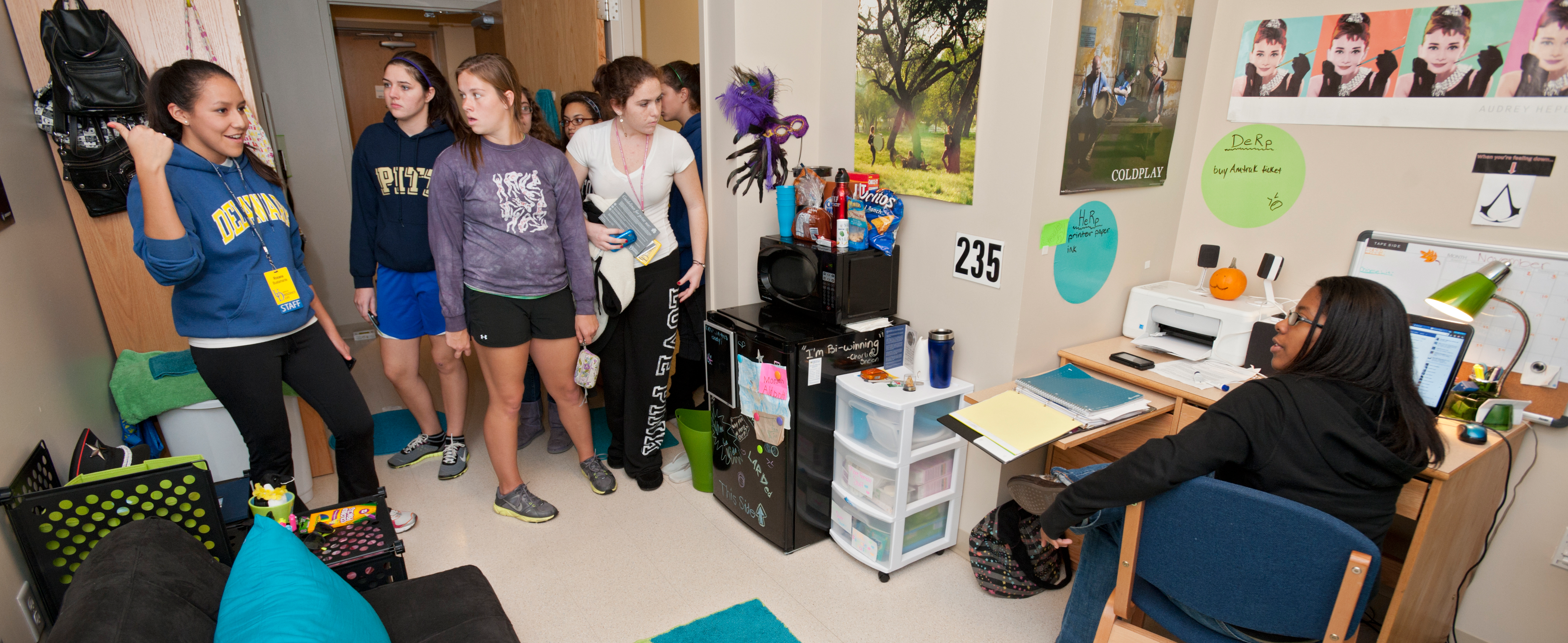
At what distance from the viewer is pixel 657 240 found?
2.52 m

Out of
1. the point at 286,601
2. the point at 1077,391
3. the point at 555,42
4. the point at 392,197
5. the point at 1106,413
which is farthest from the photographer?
the point at 555,42

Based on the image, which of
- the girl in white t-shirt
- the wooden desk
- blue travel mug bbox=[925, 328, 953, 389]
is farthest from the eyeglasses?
the girl in white t-shirt

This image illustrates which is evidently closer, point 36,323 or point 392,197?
point 36,323

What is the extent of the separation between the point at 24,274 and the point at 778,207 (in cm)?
214

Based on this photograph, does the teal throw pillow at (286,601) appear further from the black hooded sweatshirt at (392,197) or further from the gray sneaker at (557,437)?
the gray sneaker at (557,437)

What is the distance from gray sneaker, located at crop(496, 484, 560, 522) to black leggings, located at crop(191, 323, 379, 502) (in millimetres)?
445

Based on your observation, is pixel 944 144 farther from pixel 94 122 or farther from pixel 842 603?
pixel 94 122

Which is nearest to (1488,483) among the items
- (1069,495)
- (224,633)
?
(1069,495)

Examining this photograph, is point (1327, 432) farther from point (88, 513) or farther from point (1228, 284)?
point (88, 513)

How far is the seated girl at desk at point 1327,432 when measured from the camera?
52.8 inches

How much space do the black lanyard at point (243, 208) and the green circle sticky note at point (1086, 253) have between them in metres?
2.26

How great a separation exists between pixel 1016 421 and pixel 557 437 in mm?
2129

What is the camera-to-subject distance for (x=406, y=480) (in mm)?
2875

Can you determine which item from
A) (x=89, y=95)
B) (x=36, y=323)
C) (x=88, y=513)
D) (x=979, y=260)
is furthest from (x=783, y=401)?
(x=89, y=95)
